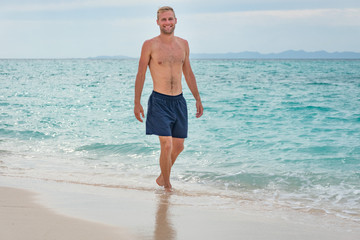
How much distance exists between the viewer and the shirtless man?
488cm

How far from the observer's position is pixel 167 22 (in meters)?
4.82

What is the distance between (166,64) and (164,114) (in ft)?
1.68

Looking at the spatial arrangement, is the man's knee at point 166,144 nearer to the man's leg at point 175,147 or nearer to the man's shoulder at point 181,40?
the man's leg at point 175,147

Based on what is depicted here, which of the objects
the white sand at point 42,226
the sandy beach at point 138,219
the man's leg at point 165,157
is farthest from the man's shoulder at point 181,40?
the white sand at point 42,226

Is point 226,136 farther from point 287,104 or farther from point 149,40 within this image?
point 287,104

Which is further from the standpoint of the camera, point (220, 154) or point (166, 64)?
point (220, 154)

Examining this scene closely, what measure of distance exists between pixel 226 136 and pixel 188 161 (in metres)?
2.77

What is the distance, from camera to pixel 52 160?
23.6 feet

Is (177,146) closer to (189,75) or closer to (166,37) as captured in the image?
(189,75)

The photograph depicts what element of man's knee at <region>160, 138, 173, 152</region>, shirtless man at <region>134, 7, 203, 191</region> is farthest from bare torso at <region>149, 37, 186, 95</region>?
man's knee at <region>160, 138, 173, 152</region>

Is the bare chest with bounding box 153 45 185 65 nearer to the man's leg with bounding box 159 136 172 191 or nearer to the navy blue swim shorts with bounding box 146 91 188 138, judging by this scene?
the navy blue swim shorts with bounding box 146 91 188 138

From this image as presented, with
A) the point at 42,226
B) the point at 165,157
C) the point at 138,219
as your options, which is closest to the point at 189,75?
the point at 165,157

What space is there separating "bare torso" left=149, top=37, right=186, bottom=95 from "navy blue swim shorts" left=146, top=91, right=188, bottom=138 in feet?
0.25

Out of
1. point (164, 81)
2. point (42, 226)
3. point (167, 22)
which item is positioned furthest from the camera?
point (164, 81)
